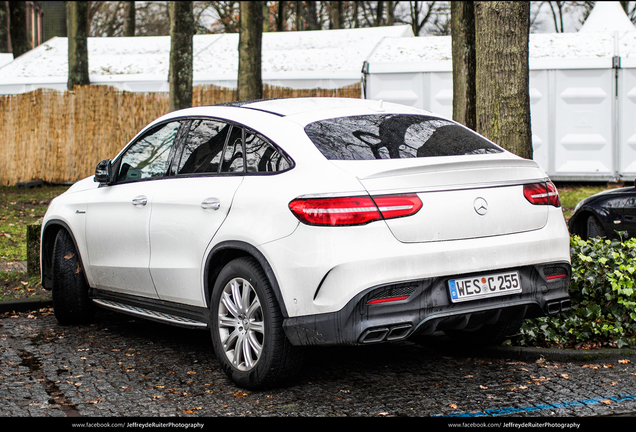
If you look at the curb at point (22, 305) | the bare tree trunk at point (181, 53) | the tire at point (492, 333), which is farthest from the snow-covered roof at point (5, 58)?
the tire at point (492, 333)

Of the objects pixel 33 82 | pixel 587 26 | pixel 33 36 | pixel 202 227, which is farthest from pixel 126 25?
pixel 202 227

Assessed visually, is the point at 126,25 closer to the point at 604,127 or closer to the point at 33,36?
the point at 604,127

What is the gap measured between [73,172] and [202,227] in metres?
17.1

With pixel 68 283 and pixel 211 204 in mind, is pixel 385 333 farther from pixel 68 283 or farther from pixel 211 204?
pixel 68 283

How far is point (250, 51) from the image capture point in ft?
52.0

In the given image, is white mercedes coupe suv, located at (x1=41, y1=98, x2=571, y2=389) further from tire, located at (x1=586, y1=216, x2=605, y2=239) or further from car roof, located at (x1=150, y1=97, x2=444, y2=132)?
tire, located at (x1=586, y1=216, x2=605, y2=239)

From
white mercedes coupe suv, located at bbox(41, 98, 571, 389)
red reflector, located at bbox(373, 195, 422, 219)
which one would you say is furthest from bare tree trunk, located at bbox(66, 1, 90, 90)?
red reflector, located at bbox(373, 195, 422, 219)

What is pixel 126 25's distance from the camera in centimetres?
Result: 3106

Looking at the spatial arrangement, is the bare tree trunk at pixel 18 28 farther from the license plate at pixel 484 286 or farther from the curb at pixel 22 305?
the license plate at pixel 484 286

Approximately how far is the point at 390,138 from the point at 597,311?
2.08 meters

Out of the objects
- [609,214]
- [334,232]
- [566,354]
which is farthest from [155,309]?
[609,214]

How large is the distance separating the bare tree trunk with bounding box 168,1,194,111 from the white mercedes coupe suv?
968 cm

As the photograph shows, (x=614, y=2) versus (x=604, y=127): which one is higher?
(x=614, y=2)

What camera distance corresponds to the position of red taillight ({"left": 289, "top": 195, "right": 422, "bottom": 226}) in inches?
158
